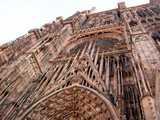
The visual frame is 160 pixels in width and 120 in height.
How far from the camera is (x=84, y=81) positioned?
40.4ft

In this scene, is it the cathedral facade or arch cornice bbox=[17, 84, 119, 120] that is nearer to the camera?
arch cornice bbox=[17, 84, 119, 120]

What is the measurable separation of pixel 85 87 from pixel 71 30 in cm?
1135

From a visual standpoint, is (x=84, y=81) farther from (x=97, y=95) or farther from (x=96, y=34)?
(x=96, y=34)

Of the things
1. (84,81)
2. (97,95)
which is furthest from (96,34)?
(97,95)

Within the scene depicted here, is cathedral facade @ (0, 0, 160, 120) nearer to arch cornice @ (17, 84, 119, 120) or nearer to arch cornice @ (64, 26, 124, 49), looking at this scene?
arch cornice @ (17, 84, 119, 120)

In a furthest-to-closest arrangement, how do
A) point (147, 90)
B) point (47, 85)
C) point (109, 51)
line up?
point (109, 51) → point (47, 85) → point (147, 90)

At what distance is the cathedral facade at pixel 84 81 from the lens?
9.99 metres

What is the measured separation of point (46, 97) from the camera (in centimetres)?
1181

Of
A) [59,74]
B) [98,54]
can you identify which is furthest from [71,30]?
[59,74]

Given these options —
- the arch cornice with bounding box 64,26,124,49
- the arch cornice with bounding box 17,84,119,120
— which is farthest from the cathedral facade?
the arch cornice with bounding box 64,26,124,49

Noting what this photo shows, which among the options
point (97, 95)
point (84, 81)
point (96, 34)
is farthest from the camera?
point (96, 34)

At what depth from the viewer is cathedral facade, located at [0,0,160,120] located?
32.8ft

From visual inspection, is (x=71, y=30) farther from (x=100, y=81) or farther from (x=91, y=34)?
(x=100, y=81)

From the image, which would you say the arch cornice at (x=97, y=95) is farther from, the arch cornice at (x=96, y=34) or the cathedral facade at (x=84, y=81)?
the arch cornice at (x=96, y=34)
